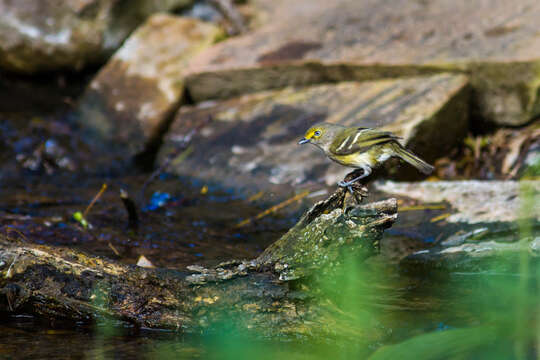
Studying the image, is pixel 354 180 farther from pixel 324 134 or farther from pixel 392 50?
pixel 392 50

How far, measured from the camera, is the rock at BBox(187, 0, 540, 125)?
522 cm

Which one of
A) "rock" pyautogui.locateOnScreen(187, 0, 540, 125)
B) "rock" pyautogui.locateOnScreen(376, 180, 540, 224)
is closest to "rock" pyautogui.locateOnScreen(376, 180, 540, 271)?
"rock" pyautogui.locateOnScreen(376, 180, 540, 224)

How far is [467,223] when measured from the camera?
3.86 meters

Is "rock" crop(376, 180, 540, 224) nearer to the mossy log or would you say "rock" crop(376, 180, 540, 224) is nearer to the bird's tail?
the bird's tail

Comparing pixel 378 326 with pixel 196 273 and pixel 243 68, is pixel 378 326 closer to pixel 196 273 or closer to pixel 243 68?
pixel 196 273

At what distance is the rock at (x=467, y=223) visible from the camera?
341 centimetres

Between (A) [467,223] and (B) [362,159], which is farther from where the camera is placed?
(A) [467,223]

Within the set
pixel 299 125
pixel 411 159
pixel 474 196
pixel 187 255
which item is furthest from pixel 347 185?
pixel 299 125

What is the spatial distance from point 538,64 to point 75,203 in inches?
155

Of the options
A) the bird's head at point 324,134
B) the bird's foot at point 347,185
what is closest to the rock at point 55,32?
the bird's head at point 324,134

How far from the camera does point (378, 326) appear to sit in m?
2.62

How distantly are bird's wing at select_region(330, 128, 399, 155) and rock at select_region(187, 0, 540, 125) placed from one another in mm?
Answer: 2393

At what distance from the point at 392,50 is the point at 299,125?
121cm

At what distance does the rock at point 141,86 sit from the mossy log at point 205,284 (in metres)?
3.51
